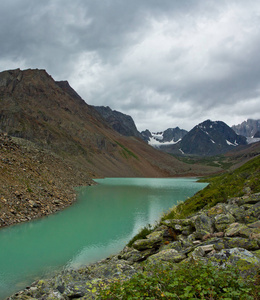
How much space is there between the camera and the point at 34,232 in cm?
1966

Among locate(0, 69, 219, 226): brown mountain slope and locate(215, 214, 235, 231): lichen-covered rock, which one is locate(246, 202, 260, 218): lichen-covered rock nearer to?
locate(215, 214, 235, 231): lichen-covered rock

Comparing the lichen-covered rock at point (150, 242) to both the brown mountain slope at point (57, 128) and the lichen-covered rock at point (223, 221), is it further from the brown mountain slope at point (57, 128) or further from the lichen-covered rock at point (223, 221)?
the brown mountain slope at point (57, 128)

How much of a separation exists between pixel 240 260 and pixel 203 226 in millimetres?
4724

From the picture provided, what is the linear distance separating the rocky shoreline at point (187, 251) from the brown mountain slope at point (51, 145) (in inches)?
784

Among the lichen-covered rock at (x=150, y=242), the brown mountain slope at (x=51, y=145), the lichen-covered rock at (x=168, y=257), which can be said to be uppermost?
the brown mountain slope at (x=51, y=145)

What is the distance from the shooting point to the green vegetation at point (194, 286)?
4.67 meters

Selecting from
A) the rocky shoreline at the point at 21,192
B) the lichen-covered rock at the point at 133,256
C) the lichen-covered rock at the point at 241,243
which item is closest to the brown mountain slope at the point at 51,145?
the rocky shoreline at the point at 21,192

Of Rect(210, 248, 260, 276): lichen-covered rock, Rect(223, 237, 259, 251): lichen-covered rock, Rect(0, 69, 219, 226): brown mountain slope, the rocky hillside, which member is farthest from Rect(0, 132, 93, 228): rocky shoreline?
Rect(210, 248, 260, 276): lichen-covered rock

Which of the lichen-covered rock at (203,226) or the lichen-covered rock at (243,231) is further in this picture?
the lichen-covered rock at (203,226)

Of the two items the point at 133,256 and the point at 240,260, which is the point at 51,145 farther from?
the point at 240,260

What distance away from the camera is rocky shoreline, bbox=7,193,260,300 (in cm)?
653

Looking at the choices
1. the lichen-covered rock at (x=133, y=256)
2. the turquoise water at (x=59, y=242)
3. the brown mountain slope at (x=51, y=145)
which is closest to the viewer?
the lichen-covered rock at (x=133, y=256)

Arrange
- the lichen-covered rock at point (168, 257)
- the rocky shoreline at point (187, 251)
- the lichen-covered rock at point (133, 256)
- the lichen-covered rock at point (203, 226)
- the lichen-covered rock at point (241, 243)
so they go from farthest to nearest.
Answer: the lichen-covered rock at point (133, 256) < the lichen-covered rock at point (203, 226) < the lichen-covered rock at point (168, 257) < the lichen-covered rock at point (241, 243) < the rocky shoreline at point (187, 251)

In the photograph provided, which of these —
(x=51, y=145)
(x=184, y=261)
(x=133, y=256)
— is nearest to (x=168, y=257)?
(x=184, y=261)
